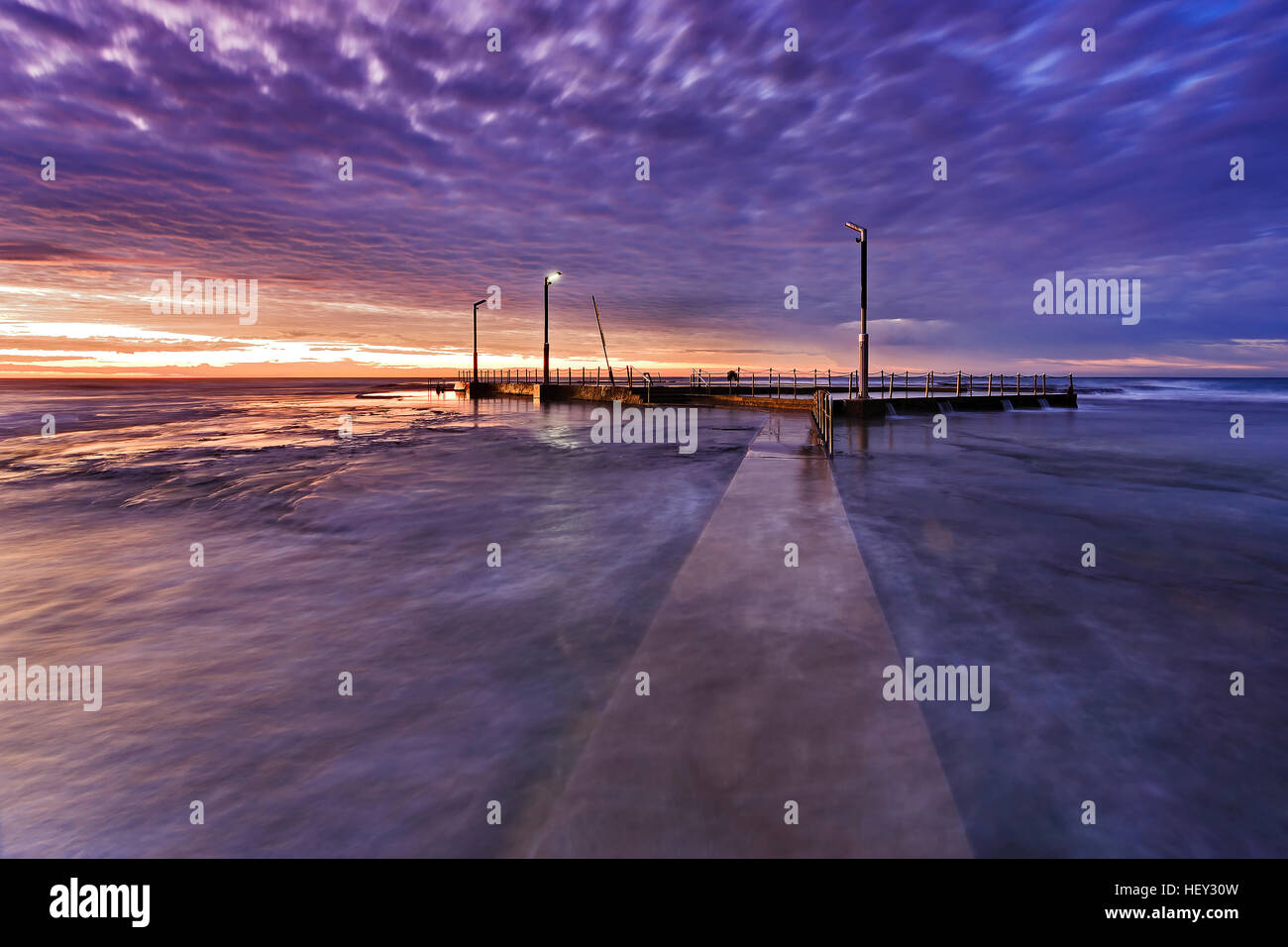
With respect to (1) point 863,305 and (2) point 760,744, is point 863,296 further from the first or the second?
(2) point 760,744

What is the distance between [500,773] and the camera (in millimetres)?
3541

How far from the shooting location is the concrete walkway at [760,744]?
8.81 ft

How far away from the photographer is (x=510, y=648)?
5.30 meters

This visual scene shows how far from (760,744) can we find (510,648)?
2597 mm

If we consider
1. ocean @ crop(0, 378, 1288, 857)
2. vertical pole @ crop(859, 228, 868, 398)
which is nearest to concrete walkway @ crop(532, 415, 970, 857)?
ocean @ crop(0, 378, 1288, 857)

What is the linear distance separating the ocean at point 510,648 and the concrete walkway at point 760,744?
333mm

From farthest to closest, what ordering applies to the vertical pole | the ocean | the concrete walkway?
the vertical pole
the ocean
the concrete walkway

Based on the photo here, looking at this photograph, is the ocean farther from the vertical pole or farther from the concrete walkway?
the vertical pole

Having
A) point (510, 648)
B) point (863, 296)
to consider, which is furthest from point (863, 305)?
point (510, 648)

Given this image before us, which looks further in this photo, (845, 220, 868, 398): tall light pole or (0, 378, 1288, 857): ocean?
(845, 220, 868, 398): tall light pole

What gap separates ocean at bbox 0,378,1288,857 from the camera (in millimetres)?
3176

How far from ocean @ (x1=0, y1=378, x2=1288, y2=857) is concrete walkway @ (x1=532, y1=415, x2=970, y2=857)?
0.33 m
